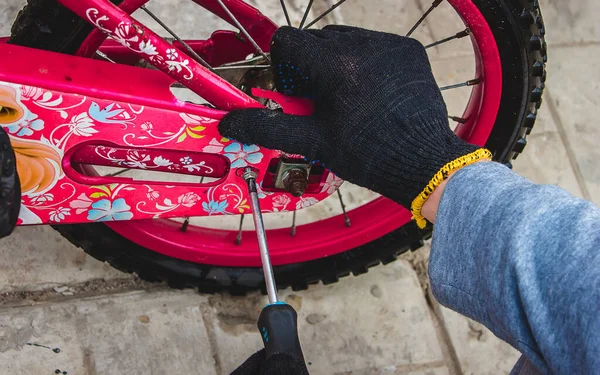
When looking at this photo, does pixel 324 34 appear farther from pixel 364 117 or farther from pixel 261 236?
pixel 261 236

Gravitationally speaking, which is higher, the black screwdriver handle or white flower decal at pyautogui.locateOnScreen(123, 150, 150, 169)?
white flower decal at pyautogui.locateOnScreen(123, 150, 150, 169)

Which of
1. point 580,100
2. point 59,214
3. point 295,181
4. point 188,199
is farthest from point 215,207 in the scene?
point 580,100

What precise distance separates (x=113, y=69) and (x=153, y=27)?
26.9 inches

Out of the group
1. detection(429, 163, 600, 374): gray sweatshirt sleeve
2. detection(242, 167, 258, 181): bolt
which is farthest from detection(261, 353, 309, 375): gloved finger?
detection(242, 167, 258, 181): bolt

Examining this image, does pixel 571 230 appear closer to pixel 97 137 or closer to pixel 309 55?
pixel 309 55

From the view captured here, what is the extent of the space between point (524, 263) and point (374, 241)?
70 centimetres

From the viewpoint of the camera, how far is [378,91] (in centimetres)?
94

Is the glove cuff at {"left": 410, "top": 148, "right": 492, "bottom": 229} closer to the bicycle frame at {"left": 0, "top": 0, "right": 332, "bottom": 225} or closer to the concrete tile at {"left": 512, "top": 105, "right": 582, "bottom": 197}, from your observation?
the bicycle frame at {"left": 0, "top": 0, "right": 332, "bottom": 225}

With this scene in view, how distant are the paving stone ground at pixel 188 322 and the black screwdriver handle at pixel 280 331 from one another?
1.57 ft

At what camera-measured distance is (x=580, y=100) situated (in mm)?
1875

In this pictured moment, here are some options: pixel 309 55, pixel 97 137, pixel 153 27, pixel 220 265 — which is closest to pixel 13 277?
pixel 220 265

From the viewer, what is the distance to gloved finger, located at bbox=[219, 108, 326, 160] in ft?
3.12

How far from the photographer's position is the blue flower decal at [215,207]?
1168 millimetres

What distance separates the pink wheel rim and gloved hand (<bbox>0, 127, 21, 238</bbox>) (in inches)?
16.2
